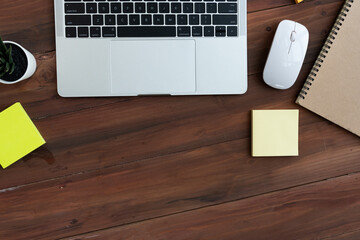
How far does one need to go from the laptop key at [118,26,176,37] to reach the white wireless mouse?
208mm

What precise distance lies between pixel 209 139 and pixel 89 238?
0.33 m

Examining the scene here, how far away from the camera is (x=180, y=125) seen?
0.70m

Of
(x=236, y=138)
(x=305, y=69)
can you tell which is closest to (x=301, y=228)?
(x=236, y=138)

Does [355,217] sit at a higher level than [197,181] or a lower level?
lower

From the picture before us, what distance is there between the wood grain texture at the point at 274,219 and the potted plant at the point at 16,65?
1.16 feet

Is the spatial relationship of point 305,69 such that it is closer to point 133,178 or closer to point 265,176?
point 265,176

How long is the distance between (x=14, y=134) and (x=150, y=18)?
36 cm

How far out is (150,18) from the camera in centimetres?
65

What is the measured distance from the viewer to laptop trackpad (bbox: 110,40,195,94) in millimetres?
658

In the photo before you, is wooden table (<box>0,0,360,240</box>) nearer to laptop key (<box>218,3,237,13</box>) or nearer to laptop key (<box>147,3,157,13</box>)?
laptop key (<box>218,3,237,13</box>)

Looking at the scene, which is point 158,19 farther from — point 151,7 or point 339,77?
point 339,77

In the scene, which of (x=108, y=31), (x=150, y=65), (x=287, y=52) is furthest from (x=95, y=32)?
(x=287, y=52)

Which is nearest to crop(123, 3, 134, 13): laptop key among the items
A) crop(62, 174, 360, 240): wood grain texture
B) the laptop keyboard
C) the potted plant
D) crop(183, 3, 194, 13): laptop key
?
the laptop keyboard

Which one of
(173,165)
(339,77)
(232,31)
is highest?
(232,31)
